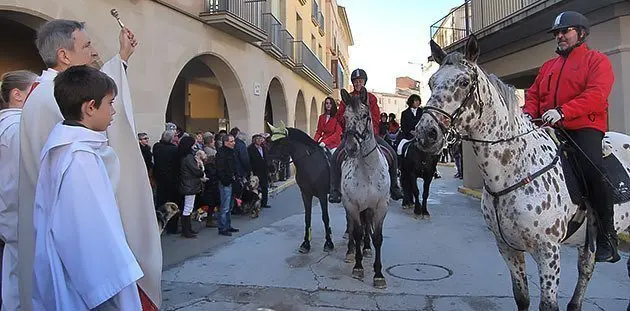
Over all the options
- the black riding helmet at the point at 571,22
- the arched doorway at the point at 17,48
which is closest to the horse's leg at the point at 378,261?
the black riding helmet at the point at 571,22

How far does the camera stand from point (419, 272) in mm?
5719

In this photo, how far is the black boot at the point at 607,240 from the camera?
135 inches

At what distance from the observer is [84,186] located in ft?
5.35

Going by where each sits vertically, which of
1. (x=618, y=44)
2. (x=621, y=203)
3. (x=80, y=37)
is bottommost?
(x=621, y=203)

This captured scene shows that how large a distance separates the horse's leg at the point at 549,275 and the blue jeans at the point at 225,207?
20.1 ft

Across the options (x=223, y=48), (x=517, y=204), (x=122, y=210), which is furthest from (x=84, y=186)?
(x=223, y=48)

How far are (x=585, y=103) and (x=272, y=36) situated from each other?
13.0 meters

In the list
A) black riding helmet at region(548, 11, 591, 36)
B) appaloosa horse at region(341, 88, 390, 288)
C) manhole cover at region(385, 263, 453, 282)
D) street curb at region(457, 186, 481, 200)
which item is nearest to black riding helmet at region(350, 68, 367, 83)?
appaloosa horse at region(341, 88, 390, 288)

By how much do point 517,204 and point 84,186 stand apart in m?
2.81

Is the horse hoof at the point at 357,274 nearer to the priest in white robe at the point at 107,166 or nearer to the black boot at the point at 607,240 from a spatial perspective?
the black boot at the point at 607,240

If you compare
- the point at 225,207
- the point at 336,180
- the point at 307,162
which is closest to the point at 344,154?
the point at 336,180

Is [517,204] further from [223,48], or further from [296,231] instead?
[223,48]

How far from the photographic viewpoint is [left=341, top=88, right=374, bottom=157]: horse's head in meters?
5.21

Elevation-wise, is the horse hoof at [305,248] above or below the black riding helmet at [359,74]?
below
